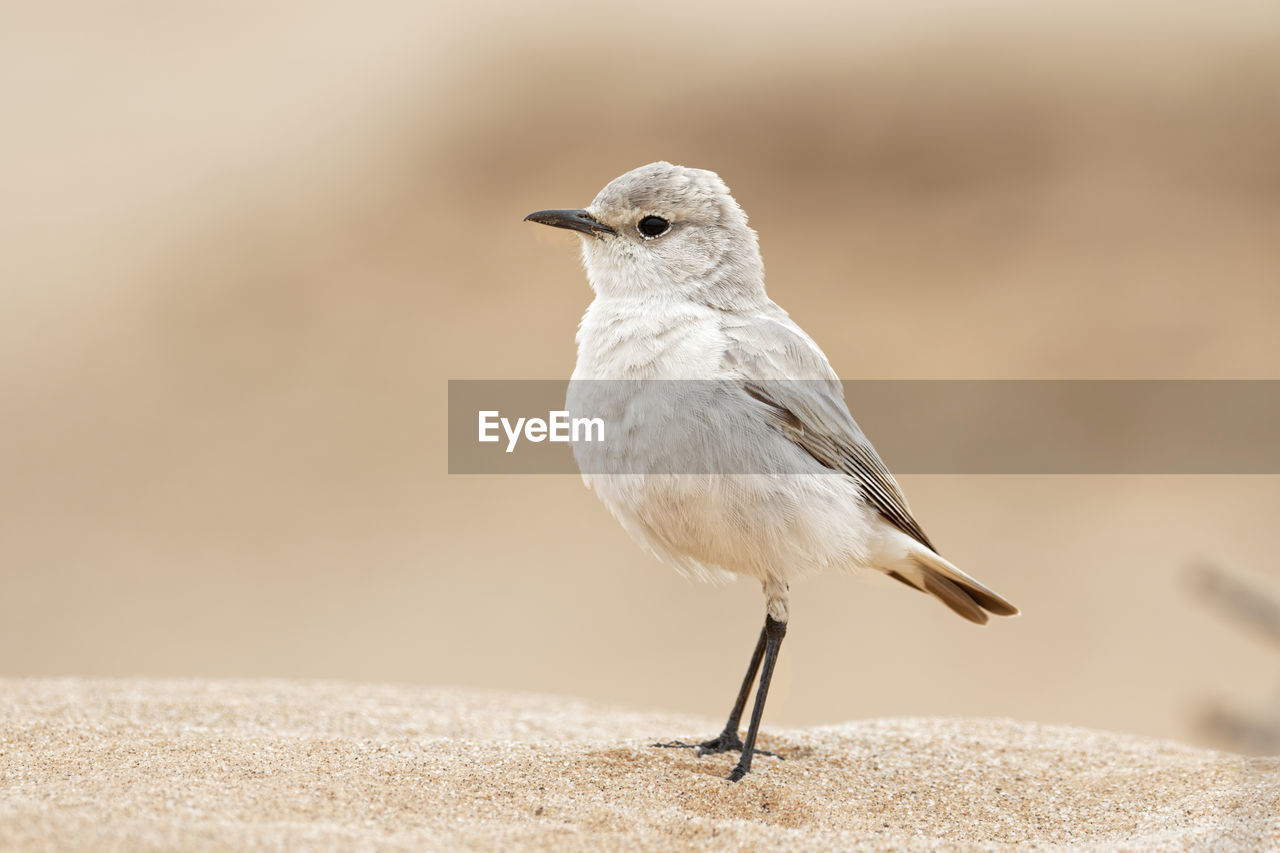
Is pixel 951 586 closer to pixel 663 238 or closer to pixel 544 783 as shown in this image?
pixel 663 238

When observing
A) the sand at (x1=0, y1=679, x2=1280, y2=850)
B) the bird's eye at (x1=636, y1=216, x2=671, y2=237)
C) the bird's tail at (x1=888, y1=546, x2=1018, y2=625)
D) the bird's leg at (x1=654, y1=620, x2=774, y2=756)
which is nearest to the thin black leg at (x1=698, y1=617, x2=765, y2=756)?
the bird's leg at (x1=654, y1=620, x2=774, y2=756)

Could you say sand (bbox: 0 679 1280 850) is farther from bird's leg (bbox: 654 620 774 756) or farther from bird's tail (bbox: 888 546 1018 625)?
bird's tail (bbox: 888 546 1018 625)

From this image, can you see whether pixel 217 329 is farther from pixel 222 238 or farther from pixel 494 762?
pixel 494 762

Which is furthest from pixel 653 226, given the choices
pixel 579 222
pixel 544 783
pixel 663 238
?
pixel 544 783

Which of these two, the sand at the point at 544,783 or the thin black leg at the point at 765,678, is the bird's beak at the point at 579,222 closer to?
the thin black leg at the point at 765,678

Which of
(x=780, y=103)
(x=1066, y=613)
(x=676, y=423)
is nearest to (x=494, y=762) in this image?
(x=676, y=423)

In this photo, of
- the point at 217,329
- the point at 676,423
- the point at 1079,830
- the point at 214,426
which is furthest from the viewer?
the point at 217,329
